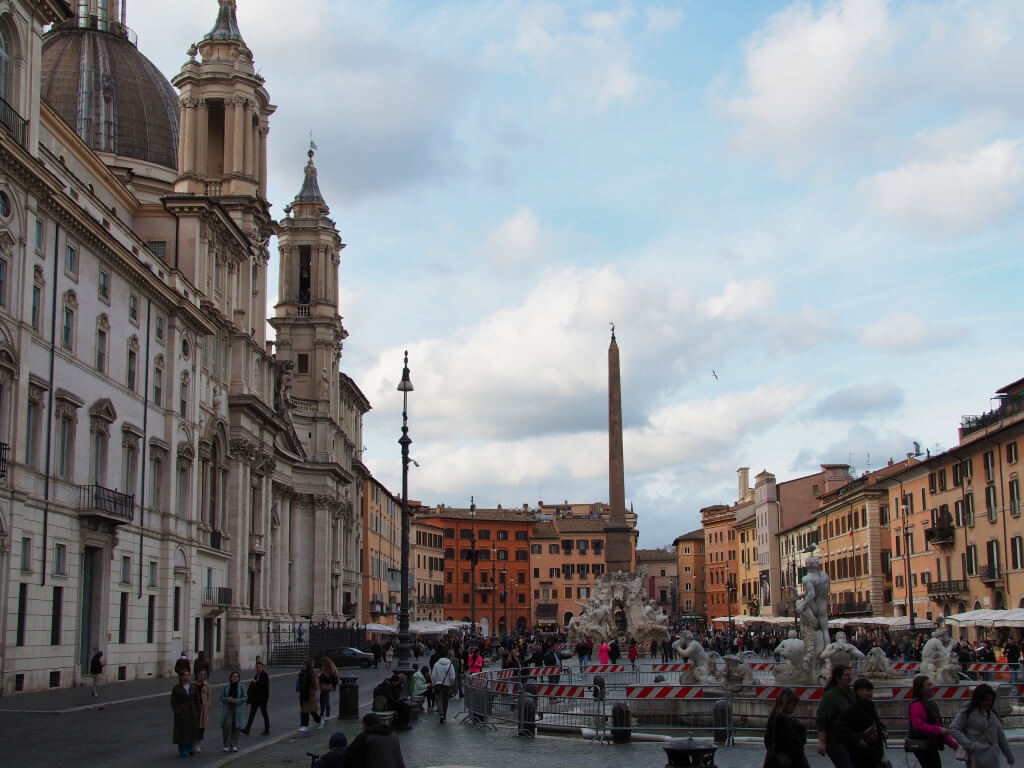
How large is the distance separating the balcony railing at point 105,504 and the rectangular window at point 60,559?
49.0 inches

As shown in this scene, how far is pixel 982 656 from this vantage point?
136 feet

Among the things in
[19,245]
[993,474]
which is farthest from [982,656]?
[19,245]

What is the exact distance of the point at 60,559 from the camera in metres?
30.8

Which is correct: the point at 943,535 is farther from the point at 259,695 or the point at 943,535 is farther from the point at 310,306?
the point at 259,695

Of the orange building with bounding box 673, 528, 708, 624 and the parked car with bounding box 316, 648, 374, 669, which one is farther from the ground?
the orange building with bounding box 673, 528, 708, 624

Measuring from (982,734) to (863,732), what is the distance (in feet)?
3.22

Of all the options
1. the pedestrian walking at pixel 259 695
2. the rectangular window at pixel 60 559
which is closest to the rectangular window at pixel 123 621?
the rectangular window at pixel 60 559

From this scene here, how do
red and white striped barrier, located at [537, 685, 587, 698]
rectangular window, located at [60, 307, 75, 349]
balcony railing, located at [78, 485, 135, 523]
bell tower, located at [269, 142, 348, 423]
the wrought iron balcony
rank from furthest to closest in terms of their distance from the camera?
bell tower, located at [269, 142, 348, 423] < the wrought iron balcony < balcony railing, located at [78, 485, 135, 523] < rectangular window, located at [60, 307, 75, 349] < red and white striped barrier, located at [537, 685, 587, 698]

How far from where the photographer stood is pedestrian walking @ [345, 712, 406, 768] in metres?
9.23

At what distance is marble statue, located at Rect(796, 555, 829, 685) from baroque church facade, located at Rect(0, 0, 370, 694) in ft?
56.8

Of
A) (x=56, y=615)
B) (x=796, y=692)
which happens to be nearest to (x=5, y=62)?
(x=56, y=615)

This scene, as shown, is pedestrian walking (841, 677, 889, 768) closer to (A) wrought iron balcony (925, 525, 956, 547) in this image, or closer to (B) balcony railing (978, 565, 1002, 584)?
Answer: (B) balcony railing (978, 565, 1002, 584)

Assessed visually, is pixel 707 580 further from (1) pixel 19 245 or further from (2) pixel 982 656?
(1) pixel 19 245

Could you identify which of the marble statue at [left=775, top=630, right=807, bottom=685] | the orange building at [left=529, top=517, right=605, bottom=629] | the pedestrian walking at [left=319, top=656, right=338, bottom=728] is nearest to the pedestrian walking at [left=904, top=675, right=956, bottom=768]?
the marble statue at [left=775, top=630, right=807, bottom=685]
